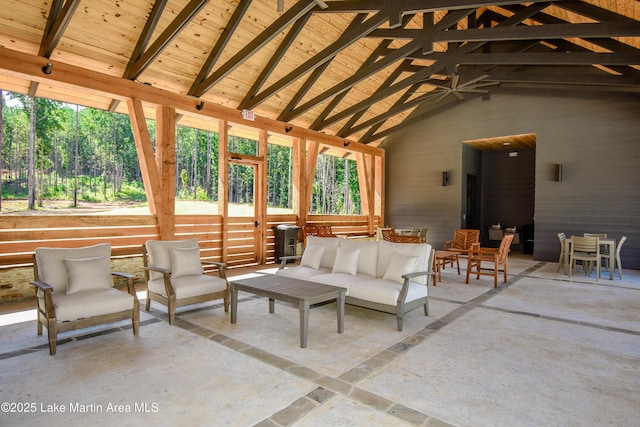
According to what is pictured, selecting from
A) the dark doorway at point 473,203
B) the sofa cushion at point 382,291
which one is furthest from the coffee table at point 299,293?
the dark doorway at point 473,203

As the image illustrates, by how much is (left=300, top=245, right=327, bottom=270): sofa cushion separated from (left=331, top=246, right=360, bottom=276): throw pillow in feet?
1.10

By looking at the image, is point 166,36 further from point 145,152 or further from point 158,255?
point 158,255

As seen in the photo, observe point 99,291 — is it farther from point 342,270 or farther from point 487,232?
point 487,232

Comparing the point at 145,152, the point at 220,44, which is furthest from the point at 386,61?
the point at 145,152

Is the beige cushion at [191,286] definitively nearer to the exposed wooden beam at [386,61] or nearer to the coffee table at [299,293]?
the coffee table at [299,293]

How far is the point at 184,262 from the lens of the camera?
180 inches

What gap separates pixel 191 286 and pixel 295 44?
524 centimetres

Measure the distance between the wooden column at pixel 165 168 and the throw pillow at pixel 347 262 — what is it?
334cm

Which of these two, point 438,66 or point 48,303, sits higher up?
point 438,66

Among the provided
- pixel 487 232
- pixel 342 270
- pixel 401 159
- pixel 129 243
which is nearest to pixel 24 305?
pixel 129 243

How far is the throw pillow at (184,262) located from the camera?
14.8 feet

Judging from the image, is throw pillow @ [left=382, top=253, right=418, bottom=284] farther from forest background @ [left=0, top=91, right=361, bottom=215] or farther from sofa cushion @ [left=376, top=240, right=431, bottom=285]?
A: forest background @ [left=0, top=91, right=361, bottom=215]

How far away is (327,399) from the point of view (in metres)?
2.38

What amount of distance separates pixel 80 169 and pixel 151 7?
7.20 metres
